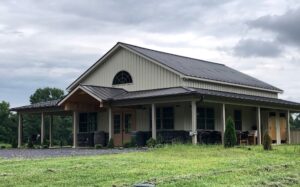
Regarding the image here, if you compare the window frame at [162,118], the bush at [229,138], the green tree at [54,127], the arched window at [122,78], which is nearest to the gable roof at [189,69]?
the arched window at [122,78]

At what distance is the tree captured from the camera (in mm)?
65188

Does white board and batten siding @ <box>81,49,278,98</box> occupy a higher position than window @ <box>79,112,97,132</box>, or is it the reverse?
white board and batten siding @ <box>81,49,278,98</box>

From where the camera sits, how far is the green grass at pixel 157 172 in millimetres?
10539

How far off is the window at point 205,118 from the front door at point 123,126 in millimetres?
3940

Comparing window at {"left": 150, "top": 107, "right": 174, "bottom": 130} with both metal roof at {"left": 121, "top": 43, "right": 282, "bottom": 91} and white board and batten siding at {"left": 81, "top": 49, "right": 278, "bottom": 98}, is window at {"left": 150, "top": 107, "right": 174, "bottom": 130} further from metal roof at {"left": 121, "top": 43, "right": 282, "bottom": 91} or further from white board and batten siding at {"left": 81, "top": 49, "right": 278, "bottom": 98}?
metal roof at {"left": 121, "top": 43, "right": 282, "bottom": 91}

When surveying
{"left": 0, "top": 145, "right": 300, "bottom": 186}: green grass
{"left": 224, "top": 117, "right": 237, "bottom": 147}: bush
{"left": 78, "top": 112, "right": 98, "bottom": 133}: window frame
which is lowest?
{"left": 0, "top": 145, "right": 300, "bottom": 186}: green grass

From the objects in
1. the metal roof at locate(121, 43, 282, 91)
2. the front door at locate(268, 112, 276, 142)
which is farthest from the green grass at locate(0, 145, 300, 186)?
the front door at locate(268, 112, 276, 142)

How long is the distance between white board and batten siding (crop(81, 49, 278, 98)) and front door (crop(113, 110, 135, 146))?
1560 mm

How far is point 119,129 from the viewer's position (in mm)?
29047

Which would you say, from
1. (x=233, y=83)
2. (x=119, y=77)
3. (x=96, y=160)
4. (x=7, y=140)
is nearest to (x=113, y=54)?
(x=119, y=77)

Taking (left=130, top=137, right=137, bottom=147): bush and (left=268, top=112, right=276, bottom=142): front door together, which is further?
(left=268, top=112, right=276, bottom=142): front door

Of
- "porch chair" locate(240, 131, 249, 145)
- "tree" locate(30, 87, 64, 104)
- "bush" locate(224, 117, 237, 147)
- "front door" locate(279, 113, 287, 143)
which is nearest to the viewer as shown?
"bush" locate(224, 117, 237, 147)

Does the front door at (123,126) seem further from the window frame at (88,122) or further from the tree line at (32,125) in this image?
the tree line at (32,125)

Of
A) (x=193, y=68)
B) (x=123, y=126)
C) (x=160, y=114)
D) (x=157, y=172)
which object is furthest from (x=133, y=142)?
(x=157, y=172)
